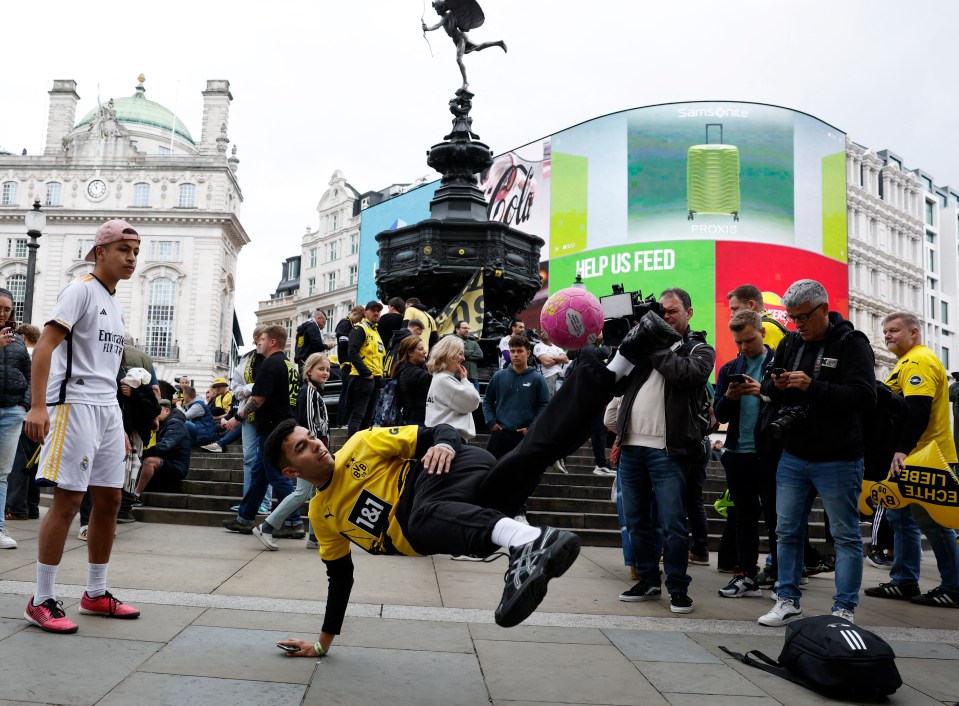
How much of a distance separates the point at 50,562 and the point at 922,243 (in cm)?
6750

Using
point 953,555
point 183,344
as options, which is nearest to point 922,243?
point 183,344

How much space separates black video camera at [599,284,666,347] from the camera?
4.20 m

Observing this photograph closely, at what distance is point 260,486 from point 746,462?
160 inches

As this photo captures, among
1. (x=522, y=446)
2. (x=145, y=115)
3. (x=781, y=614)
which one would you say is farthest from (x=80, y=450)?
(x=145, y=115)

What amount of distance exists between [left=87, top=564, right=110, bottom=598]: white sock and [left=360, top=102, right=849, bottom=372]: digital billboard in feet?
Answer: 119

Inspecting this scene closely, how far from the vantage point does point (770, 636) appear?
14.6ft

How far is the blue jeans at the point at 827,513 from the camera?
4457 millimetres

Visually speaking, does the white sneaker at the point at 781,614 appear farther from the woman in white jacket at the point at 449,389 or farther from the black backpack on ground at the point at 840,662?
the woman in white jacket at the point at 449,389

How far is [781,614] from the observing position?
15.3ft

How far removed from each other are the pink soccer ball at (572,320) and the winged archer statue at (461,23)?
964 centimetres

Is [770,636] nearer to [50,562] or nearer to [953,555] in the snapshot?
[953,555]

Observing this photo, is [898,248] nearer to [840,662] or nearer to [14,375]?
[14,375]

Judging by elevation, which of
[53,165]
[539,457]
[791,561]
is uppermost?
[53,165]

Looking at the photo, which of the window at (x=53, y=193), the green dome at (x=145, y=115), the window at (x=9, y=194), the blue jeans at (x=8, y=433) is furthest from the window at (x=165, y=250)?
the blue jeans at (x=8, y=433)
